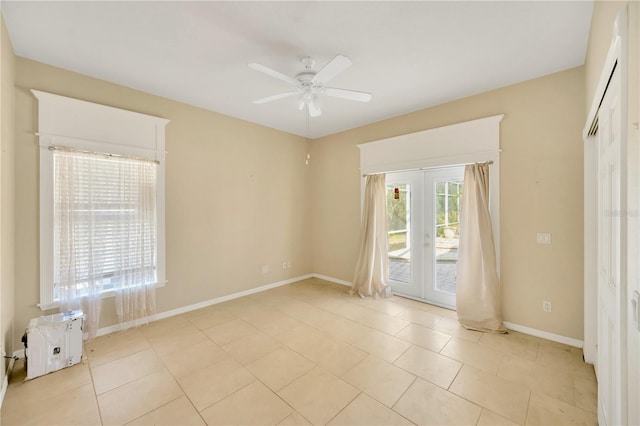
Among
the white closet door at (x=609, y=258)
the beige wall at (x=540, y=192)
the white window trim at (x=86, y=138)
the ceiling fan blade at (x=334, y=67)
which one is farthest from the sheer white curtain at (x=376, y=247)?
the white window trim at (x=86, y=138)

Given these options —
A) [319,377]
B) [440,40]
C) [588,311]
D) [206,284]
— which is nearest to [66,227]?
[206,284]

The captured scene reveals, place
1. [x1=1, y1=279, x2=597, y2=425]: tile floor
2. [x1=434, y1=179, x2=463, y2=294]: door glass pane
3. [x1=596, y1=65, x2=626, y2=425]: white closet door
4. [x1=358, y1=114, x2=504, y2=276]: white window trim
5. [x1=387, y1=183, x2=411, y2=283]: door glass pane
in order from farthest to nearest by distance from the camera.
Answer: [x1=387, y1=183, x2=411, y2=283]: door glass pane < [x1=434, y1=179, x2=463, y2=294]: door glass pane < [x1=358, y1=114, x2=504, y2=276]: white window trim < [x1=1, y1=279, x2=597, y2=425]: tile floor < [x1=596, y1=65, x2=626, y2=425]: white closet door

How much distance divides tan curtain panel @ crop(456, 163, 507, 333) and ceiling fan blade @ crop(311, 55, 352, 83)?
2.22m

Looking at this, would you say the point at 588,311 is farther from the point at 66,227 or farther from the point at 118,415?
the point at 66,227

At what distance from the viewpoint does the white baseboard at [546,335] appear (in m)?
2.68

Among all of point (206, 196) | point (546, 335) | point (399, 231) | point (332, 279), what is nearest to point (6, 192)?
point (206, 196)

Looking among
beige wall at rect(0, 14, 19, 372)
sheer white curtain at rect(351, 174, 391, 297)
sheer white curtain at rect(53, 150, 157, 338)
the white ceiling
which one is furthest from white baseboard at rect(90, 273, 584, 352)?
the white ceiling

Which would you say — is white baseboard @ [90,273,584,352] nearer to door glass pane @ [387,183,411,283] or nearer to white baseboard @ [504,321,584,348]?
white baseboard @ [504,321,584,348]

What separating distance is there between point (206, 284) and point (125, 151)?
207 cm

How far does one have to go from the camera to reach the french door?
3684mm

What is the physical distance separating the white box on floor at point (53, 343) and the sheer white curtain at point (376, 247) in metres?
3.47

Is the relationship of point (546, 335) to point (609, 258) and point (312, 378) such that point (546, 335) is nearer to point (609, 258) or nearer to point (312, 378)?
point (609, 258)

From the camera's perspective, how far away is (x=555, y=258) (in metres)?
2.79

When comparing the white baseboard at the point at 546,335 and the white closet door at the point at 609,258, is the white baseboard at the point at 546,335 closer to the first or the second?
the white baseboard at the point at 546,335
